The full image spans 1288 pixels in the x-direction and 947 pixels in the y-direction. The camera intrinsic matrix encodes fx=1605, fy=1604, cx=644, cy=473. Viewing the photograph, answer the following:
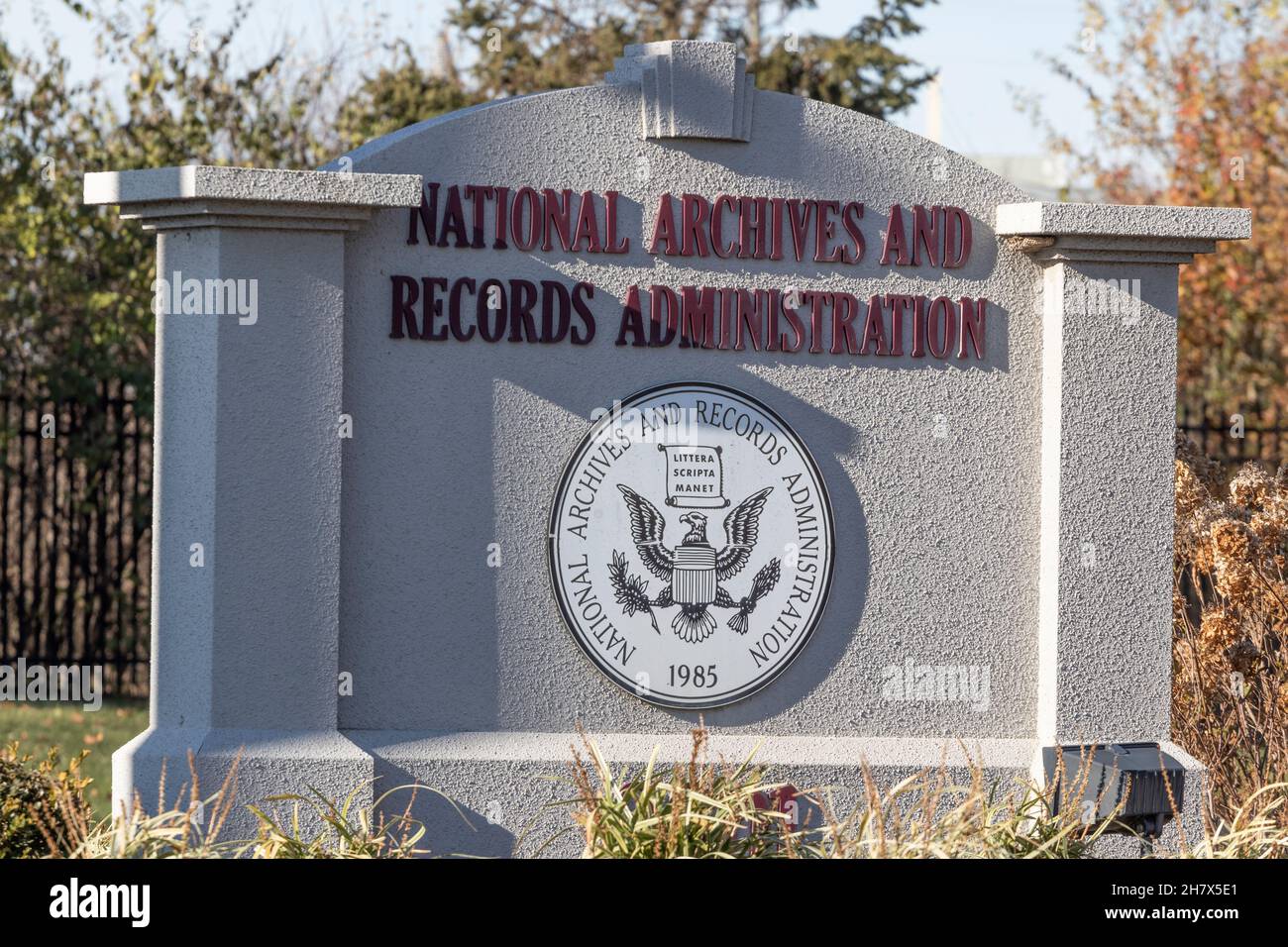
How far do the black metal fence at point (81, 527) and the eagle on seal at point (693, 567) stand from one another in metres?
6.33

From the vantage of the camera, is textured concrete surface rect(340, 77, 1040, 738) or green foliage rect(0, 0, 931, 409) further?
green foliage rect(0, 0, 931, 409)

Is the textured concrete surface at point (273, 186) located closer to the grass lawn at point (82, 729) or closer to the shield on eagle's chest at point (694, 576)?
the shield on eagle's chest at point (694, 576)

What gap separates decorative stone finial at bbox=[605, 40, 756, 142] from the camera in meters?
6.66

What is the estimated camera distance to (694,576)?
263 inches

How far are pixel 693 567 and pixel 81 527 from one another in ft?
23.5

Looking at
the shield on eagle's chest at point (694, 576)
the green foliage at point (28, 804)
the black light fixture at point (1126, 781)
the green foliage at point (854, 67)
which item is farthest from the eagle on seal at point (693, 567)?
the green foliage at point (854, 67)

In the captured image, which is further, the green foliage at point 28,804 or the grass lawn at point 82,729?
the grass lawn at point 82,729

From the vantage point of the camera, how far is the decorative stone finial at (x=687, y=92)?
262 inches

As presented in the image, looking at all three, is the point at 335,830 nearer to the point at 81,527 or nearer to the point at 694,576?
the point at 694,576

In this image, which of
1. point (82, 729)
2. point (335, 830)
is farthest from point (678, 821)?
point (82, 729)

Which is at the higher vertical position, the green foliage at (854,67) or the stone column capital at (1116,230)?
the green foliage at (854,67)

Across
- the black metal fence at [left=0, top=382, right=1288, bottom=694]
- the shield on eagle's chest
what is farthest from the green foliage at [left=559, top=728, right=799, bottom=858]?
the black metal fence at [left=0, top=382, right=1288, bottom=694]

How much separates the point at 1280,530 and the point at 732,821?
403cm

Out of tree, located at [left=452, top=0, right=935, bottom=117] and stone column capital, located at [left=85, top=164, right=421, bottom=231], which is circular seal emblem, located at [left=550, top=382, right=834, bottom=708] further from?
tree, located at [left=452, top=0, right=935, bottom=117]
